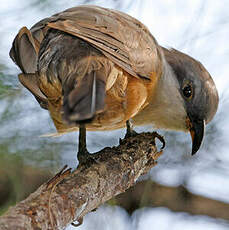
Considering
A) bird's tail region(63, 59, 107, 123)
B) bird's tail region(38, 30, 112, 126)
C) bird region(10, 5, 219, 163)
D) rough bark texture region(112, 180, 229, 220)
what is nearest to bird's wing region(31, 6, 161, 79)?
bird region(10, 5, 219, 163)

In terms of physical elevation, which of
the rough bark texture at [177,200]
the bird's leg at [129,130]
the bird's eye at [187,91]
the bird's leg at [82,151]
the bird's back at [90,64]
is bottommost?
the rough bark texture at [177,200]

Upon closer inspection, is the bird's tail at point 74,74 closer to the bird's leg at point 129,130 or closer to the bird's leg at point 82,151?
the bird's leg at point 82,151

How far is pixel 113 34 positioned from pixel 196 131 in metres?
1.32

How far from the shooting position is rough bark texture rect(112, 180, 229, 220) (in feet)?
12.8

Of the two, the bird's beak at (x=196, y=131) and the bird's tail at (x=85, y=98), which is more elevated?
the bird's tail at (x=85, y=98)

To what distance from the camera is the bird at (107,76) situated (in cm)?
285

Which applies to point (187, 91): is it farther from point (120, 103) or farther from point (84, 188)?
point (84, 188)

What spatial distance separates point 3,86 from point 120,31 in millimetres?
1356

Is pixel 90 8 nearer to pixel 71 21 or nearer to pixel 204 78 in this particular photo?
pixel 71 21

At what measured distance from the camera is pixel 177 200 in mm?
3930

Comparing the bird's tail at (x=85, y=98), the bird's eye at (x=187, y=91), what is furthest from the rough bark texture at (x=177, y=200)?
the bird's tail at (x=85, y=98)

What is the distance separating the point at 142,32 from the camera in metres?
3.92

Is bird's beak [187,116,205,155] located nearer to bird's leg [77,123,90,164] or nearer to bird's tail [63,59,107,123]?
bird's leg [77,123,90,164]

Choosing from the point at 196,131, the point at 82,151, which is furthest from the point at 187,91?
the point at 82,151
